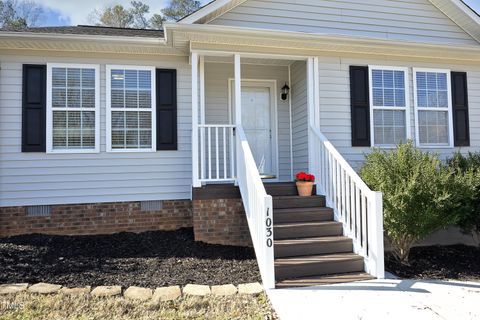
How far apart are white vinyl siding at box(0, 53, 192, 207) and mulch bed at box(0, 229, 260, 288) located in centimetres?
67

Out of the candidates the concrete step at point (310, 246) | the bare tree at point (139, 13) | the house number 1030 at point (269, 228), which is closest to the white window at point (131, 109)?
the concrete step at point (310, 246)

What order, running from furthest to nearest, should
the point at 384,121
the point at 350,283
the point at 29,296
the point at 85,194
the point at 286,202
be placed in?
the point at 384,121 < the point at 85,194 < the point at 286,202 < the point at 350,283 < the point at 29,296

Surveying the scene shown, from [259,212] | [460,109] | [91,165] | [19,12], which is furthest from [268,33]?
[19,12]

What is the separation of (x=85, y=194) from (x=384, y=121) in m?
5.37

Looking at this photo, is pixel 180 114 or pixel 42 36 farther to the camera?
pixel 180 114

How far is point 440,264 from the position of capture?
506cm

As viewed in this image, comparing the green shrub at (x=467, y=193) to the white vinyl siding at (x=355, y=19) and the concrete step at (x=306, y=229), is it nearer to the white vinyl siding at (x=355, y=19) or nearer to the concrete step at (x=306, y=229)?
the concrete step at (x=306, y=229)

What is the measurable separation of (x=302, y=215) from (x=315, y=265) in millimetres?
971

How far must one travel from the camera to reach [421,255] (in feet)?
18.0

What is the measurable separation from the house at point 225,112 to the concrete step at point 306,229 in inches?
0.6

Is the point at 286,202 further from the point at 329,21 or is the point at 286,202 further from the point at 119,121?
the point at 329,21

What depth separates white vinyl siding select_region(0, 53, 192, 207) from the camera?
588cm

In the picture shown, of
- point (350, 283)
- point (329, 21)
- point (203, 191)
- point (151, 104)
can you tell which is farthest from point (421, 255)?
point (151, 104)

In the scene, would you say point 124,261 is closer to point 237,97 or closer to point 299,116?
point 237,97
